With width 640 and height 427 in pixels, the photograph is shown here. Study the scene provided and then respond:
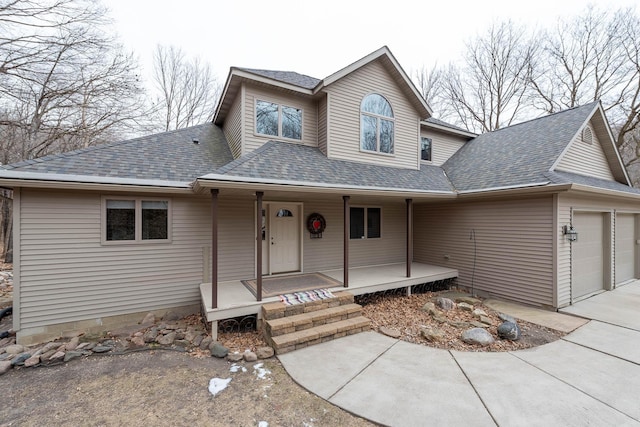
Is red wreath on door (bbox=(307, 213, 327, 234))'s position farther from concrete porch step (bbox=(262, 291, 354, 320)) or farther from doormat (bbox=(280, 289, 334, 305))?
concrete porch step (bbox=(262, 291, 354, 320))

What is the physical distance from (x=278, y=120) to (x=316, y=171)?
2089 mm

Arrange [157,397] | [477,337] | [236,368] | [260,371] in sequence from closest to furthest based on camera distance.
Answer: [157,397] < [260,371] < [236,368] < [477,337]

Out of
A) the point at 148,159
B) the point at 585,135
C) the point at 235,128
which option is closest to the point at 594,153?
the point at 585,135

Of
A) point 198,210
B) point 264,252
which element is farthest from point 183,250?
point 264,252

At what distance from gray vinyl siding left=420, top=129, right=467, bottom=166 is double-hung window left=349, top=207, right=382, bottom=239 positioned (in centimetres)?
363

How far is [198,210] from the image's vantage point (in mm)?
6027

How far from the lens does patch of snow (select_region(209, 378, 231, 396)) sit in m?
3.31

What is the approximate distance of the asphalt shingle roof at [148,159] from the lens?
16.2 ft

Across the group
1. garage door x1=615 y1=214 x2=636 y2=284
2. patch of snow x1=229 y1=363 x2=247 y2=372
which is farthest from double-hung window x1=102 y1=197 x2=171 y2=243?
garage door x1=615 y1=214 x2=636 y2=284

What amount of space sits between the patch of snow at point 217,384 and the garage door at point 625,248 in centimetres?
1128

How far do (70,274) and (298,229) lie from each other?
191 inches

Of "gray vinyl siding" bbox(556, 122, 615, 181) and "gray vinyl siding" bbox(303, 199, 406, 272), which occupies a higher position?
"gray vinyl siding" bbox(556, 122, 615, 181)

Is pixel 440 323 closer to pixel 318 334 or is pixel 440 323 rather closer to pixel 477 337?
pixel 477 337

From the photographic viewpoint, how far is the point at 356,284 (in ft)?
20.3
